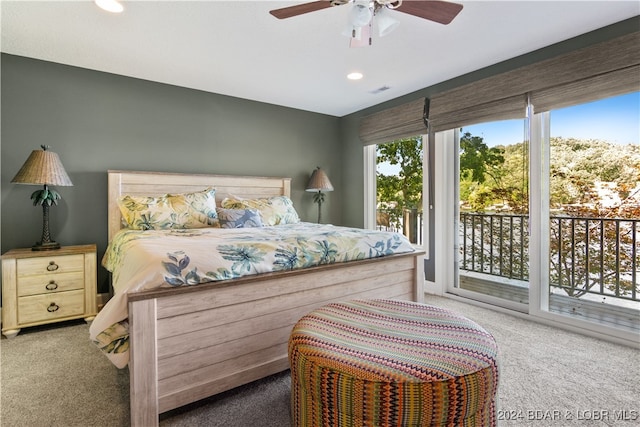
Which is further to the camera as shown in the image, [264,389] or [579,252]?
[579,252]

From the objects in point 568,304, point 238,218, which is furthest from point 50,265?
point 568,304

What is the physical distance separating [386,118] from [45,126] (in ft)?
11.8

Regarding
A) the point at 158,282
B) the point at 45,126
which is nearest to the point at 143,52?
the point at 45,126

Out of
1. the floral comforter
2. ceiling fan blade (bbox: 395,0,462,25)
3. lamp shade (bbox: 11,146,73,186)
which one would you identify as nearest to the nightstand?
lamp shade (bbox: 11,146,73,186)

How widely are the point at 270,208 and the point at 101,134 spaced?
6.02 ft

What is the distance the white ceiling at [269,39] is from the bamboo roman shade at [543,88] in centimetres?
19

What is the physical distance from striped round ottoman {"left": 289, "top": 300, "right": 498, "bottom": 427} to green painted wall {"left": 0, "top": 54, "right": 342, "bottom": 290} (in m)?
2.89

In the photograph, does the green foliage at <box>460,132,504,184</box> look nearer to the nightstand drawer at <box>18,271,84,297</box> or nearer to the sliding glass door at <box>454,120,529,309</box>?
the sliding glass door at <box>454,120,529,309</box>

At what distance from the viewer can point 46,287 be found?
2.55 metres

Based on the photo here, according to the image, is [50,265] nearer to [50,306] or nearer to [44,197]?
[50,306]

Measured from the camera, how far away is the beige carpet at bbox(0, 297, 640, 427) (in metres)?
1.54

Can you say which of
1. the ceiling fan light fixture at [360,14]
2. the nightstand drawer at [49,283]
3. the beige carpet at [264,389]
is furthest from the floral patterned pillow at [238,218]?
the ceiling fan light fixture at [360,14]

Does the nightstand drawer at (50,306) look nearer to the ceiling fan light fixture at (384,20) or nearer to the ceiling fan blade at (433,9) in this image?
the ceiling fan light fixture at (384,20)

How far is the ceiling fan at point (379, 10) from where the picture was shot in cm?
163
